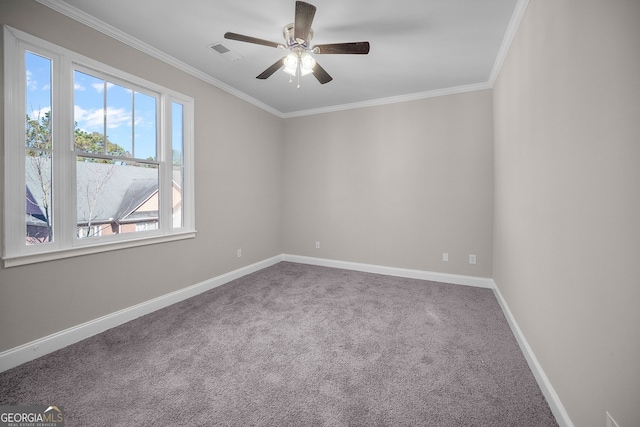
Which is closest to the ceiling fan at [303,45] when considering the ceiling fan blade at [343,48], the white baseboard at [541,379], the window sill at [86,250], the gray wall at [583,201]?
the ceiling fan blade at [343,48]

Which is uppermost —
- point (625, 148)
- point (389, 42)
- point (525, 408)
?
point (389, 42)

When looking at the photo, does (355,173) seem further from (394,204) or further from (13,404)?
(13,404)

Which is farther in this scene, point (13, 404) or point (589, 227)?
point (13, 404)

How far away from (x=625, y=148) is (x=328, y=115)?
4051 mm

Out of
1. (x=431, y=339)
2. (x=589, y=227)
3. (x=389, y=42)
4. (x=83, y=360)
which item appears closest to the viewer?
(x=589, y=227)

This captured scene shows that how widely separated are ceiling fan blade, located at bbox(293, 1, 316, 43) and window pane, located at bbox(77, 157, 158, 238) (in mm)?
2150

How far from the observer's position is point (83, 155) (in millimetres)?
2354

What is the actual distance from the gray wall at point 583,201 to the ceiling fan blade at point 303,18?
1.45m

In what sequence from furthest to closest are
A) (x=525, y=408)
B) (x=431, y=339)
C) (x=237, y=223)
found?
(x=237, y=223)
(x=431, y=339)
(x=525, y=408)

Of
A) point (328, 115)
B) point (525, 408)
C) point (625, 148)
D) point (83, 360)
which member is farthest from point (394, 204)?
point (83, 360)

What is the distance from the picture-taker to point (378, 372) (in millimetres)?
1886

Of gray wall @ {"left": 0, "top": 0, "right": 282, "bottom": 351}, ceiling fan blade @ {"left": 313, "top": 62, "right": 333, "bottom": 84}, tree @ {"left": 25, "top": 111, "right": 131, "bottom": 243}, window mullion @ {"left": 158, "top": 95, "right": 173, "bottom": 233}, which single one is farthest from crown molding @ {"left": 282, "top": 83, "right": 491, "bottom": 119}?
tree @ {"left": 25, "top": 111, "right": 131, "bottom": 243}

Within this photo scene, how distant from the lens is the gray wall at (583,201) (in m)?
0.95

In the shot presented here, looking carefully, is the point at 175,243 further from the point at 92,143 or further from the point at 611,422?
the point at 611,422
